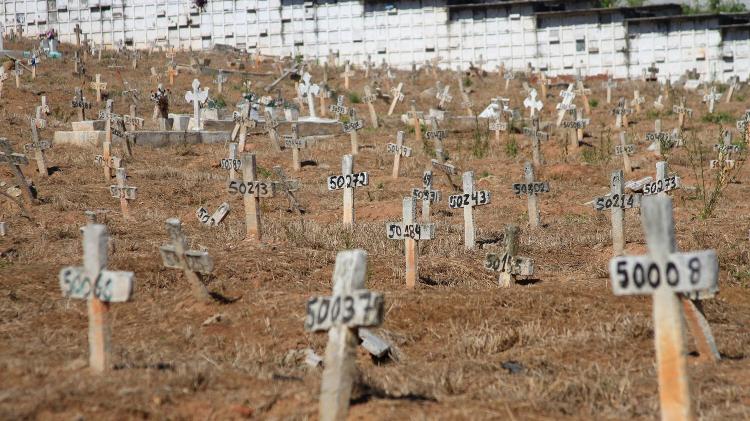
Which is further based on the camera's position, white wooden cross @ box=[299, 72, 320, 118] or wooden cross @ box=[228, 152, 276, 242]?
white wooden cross @ box=[299, 72, 320, 118]

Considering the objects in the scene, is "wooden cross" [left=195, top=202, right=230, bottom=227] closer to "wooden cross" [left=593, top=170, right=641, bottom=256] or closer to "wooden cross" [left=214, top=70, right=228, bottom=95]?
"wooden cross" [left=593, top=170, right=641, bottom=256]

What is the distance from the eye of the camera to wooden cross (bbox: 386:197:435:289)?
38.4 ft

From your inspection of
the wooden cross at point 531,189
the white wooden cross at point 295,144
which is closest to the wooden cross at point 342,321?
the wooden cross at point 531,189

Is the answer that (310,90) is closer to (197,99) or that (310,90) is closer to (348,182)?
(197,99)

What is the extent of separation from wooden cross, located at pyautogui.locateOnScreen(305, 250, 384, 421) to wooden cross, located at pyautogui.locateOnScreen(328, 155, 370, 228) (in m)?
9.28

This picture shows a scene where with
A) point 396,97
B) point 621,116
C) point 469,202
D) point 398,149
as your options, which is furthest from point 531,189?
point 396,97

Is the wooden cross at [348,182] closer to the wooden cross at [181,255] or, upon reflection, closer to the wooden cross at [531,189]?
the wooden cross at [531,189]

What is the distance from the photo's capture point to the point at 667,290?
18.7ft

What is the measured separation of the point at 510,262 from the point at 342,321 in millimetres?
6312

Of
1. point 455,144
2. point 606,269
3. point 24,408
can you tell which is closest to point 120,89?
point 455,144

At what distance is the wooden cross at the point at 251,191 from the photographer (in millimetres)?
14117

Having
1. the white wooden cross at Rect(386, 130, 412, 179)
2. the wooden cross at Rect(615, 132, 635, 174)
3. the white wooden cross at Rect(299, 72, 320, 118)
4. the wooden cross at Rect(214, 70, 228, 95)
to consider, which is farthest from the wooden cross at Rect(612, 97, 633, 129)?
the wooden cross at Rect(214, 70, 228, 95)

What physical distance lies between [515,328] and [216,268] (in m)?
3.66

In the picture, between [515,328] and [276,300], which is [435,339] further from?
[276,300]
